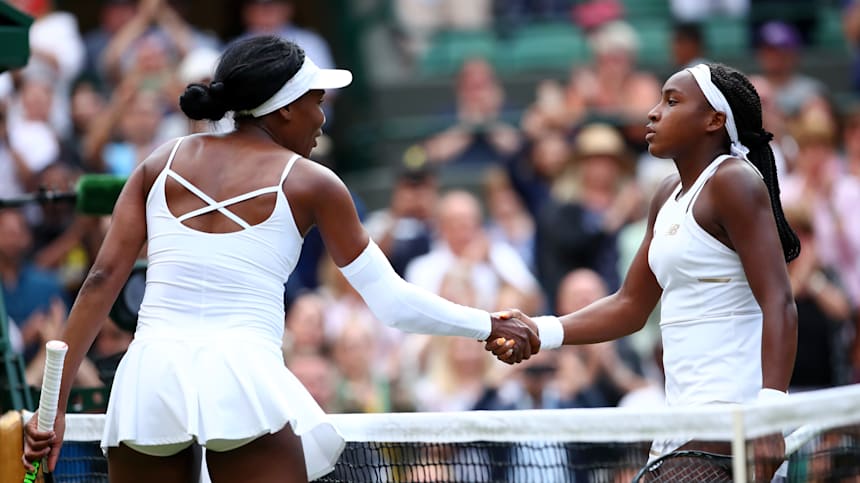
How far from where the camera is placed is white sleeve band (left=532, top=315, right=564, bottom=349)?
17.7ft

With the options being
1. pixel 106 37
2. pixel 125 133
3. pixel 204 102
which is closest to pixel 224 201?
pixel 204 102

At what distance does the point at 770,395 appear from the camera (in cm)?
437

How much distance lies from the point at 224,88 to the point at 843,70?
1035 cm

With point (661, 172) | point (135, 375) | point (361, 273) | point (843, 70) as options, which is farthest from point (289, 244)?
point (843, 70)

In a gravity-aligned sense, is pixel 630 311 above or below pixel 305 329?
above

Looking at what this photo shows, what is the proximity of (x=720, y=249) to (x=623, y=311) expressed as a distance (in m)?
0.73

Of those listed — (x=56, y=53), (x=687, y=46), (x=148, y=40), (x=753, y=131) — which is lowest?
(x=753, y=131)

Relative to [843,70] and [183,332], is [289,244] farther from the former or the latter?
[843,70]

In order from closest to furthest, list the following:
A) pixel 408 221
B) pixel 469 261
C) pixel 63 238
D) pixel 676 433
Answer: pixel 676 433
pixel 469 261
pixel 63 238
pixel 408 221

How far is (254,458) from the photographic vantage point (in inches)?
169

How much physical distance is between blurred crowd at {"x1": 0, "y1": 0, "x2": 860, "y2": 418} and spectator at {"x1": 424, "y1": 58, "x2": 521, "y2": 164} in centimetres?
2

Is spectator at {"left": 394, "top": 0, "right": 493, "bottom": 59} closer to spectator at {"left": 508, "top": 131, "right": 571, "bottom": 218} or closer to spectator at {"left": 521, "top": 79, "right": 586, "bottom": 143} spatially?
spectator at {"left": 521, "top": 79, "right": 586, "bottom": 143}

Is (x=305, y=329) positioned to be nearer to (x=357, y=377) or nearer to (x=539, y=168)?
(x=357, y=377)

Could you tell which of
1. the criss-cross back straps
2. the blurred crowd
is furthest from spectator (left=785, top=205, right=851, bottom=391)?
the criss-cross back straps
